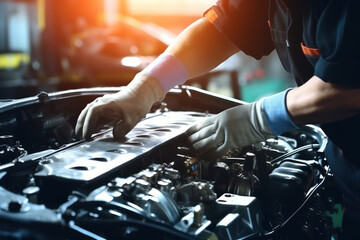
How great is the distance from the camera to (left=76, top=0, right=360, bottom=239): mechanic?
3.71ft

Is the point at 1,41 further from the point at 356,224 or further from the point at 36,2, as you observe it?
the point at 356,224

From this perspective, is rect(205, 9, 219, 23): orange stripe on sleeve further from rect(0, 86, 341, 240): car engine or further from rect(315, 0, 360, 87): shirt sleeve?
rect(315, 0, 360, 87): shirt sleeve

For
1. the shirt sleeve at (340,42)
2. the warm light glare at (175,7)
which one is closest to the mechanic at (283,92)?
the shirt sleeve at (340,42)

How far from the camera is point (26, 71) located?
6379 mm

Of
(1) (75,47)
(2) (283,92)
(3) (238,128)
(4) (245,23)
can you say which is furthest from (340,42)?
(1) (75,47)

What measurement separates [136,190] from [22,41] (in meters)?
6.15

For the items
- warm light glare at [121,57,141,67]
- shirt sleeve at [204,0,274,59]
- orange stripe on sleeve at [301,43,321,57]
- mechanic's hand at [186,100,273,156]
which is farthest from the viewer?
warm light glare at [121,57,141,67]

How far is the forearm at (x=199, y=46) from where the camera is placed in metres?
1.72

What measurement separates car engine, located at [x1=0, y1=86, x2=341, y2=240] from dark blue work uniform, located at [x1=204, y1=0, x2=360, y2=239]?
95 mm

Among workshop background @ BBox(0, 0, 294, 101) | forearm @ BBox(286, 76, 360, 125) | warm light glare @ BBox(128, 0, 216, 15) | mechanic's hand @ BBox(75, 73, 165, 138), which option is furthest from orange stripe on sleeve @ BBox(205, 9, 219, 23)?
warm light glare @ BBox(128, 0, 216, 15)

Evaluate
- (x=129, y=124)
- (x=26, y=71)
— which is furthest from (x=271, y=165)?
(x=26, y=71)

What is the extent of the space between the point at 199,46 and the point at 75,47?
4.18 metres

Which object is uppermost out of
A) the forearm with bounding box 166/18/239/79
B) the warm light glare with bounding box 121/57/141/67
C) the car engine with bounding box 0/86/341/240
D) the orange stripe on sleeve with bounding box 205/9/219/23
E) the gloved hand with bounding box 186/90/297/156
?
the orange stripe on sleeve with bounding box 205/9/219/23

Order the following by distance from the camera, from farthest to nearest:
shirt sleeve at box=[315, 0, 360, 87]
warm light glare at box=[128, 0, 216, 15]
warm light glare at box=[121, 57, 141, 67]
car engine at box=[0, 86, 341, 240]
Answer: warm light glare at box=[128, 0, 216, 15], warm light glare at box=[121, 57, 141, 67], shirt sleeve at box=[315, 0, 360, 87], car engine at box=[0, 86, 341, 240]
